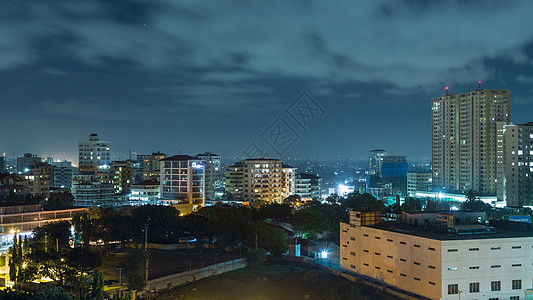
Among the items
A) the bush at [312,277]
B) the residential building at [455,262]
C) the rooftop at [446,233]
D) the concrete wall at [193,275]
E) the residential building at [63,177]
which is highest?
the residential building at [63,177]

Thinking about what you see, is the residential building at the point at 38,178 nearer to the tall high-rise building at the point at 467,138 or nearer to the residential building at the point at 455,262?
the residential building at the point at 455,262

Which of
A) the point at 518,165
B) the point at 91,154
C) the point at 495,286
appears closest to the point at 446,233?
the point at 495,286

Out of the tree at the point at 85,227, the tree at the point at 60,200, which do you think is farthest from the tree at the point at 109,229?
the tree at the point at 60,200

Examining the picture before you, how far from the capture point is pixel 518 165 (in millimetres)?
49594

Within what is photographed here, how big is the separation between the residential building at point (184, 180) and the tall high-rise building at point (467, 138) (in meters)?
34.3

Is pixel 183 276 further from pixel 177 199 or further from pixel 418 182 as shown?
pixel 418 182

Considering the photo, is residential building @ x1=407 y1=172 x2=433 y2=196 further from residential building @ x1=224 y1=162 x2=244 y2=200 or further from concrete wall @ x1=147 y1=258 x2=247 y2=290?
concrete wall @ x1=147 y1=258 x2=247 y2=290

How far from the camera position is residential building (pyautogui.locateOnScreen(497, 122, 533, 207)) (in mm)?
49438

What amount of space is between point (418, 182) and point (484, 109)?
1998 centimetres

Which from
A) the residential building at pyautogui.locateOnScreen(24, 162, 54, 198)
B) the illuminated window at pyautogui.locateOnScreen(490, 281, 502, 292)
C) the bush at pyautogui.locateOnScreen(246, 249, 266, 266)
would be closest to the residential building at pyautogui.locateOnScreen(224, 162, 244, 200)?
the residential building at pyautogui.locateOnScreen(24, 162, 54, 198)

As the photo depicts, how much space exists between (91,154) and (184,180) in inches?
987

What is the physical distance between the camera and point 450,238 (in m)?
21.6

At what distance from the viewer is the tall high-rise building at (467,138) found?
57188 mm

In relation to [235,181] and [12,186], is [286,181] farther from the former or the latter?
[12,186]
